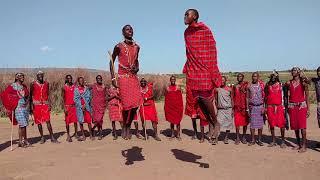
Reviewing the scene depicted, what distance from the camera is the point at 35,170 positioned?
27.5 feet

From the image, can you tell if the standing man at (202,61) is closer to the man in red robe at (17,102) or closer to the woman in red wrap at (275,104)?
the woman in red wrap at (275,104)

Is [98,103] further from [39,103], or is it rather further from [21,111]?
[21,111]

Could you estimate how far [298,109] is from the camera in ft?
33.2

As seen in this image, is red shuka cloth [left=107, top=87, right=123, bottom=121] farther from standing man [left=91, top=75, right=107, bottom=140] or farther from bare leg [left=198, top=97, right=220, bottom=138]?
bare leg [left=198, top=97, right=220, bottom=138]

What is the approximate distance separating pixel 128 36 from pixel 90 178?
2.67m

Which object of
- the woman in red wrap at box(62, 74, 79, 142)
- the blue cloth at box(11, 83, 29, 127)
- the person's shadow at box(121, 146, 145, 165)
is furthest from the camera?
the woman in red wrap at box(62, 74, 79, 142)

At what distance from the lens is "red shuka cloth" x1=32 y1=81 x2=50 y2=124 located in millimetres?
11508

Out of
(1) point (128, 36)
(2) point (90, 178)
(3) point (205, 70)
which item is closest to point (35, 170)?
(2) point (90, 178)

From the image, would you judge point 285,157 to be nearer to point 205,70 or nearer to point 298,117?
point 298,117

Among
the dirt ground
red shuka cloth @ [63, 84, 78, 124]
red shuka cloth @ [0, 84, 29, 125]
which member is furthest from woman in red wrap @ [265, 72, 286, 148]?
red shuka cloth @ [0, 84, 29, 125]

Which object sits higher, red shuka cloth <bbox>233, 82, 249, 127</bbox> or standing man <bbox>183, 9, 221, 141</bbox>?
standing man <bbox>183, 9, 221, 141</bbox>

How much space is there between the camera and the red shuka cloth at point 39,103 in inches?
453

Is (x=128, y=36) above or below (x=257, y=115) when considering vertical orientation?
above

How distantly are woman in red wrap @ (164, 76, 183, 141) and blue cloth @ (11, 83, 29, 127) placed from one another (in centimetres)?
397
